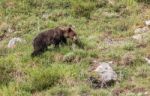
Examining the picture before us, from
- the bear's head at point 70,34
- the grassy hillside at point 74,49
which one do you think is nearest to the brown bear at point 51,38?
the bear's head at point 70,34

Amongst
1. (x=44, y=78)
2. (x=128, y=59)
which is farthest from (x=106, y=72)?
(x=44, y=78)

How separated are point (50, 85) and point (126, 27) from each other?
2.97m

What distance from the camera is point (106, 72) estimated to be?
23.7 ft

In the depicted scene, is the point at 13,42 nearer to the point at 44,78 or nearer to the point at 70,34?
the point at 70,34

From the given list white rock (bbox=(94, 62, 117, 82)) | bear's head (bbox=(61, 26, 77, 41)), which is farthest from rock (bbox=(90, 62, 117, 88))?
bear's head (bbox=(61, 26, 77, 41))

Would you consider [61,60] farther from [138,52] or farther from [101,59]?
[138,52]

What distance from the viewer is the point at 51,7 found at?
1110cm

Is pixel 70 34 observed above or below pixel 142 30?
above

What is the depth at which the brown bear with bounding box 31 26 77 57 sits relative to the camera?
28.1ft

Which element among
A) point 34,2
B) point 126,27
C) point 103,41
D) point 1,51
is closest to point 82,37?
point 103,41

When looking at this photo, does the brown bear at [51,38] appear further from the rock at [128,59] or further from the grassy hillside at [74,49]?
the rock at [128,59]

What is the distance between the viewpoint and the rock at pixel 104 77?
708cm

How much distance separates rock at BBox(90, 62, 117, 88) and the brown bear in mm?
1508

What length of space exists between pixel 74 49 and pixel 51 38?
59 centimetres
